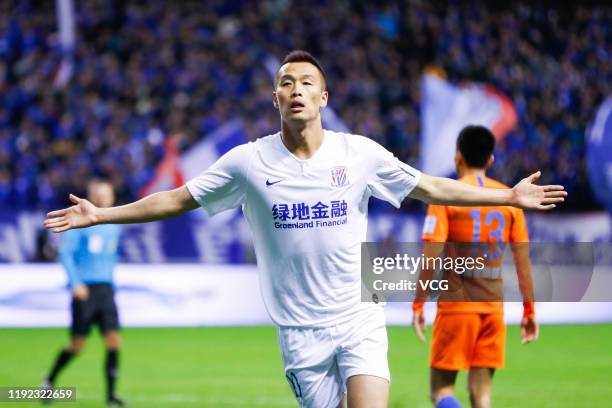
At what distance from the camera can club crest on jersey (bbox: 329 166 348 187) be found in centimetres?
592

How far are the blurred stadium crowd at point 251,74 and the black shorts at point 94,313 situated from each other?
10899 millimetres

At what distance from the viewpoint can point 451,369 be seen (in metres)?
7.43

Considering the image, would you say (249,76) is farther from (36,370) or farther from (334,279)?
(334,279)

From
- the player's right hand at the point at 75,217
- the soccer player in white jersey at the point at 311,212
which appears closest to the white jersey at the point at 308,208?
the soccer player in white jersey at the point at 311,212

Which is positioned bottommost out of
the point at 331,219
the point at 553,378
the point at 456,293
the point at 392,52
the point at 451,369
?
the point at 553,378

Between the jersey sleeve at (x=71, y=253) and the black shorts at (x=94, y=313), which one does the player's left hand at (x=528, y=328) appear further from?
the jersey sleeve at (x=71, y=253)

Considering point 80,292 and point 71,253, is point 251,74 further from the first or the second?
point 80,292

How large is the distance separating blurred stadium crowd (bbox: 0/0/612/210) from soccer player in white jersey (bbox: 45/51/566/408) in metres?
16.0

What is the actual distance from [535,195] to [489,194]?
9.7 inches

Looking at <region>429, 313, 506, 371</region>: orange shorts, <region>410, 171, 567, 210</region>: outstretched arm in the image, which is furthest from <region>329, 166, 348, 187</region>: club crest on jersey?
<region>429, 313, 506, 371</region>: orange shorts

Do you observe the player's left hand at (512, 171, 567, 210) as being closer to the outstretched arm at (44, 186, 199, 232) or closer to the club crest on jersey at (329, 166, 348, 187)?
the club crest on jersey at (329, 166, 348, 187)

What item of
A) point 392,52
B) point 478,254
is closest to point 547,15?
point 392,52

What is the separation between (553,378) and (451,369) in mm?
5510

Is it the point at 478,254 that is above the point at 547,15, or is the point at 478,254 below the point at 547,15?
below
